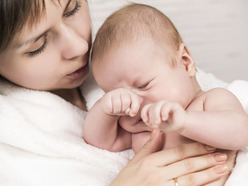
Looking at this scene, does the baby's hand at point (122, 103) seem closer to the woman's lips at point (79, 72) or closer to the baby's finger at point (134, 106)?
the baby's finger at point (134, 106)

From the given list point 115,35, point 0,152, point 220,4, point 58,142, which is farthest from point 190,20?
point 0,152

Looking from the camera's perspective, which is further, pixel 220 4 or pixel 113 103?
pixel 220 4

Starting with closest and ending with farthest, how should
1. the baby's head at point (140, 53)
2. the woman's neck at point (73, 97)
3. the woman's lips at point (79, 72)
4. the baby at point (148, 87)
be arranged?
the baby at point (148, 87), the baby's head at point (140, 53), the woman's lips at point (79, 72), the woman's neck at point (73, 97)

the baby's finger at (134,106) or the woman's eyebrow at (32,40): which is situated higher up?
the woman's eyebrow at (32,40)

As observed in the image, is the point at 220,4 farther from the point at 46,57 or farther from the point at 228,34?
the point at 46,57

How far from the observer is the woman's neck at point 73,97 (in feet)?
5.08

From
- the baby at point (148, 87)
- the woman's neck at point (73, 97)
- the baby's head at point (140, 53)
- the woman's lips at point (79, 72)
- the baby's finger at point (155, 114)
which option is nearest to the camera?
the baby's finger at point (155, 114)

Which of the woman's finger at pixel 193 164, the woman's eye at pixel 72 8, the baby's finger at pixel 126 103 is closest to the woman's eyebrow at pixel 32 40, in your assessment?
the woman's eye at pixel 72 8

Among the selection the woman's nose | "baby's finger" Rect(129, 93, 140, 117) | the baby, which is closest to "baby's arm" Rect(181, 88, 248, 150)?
the baby

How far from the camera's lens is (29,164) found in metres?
1.21

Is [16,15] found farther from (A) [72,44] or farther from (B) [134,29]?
(B) [134,29]

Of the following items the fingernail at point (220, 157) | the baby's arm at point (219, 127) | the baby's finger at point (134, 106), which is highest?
the baby's finger at point (134, 106)

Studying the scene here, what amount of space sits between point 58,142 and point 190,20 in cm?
143

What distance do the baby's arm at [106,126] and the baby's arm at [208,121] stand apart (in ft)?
0.55
